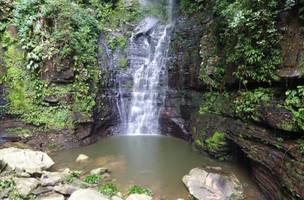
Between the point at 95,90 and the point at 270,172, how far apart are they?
6.64 metres

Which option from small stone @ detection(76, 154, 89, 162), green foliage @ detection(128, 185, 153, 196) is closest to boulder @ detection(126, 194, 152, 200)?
green foliage @ detection(128, 185, 153, 196)

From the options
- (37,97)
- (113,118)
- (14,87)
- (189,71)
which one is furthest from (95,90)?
(189,71)

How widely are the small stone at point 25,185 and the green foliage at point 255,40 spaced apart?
208 inches

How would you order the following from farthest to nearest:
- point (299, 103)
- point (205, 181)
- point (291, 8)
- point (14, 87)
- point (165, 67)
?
1. point (165, 67)
2. point (14, 87)
3. point (205, 181)
4. point (291, 8)
5. point (299, 103)

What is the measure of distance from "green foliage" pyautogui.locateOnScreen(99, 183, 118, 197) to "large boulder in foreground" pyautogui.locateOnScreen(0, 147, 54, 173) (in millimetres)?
1604

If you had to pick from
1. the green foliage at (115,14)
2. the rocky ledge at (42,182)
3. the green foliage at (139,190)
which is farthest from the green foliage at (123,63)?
the green foliage at (139,190)

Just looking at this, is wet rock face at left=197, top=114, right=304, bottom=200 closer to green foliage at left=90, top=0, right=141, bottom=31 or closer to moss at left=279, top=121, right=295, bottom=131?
moss at left=279, top=121, right=295, bottom=131

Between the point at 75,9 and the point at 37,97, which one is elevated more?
the point at 75,9

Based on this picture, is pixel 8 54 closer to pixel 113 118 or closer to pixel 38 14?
pixel 38 14

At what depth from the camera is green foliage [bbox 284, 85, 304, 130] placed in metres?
5.23

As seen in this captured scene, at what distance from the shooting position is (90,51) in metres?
10.9

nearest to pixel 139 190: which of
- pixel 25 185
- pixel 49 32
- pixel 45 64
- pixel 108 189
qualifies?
pixel 108 189

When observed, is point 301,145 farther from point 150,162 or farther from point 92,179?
point 92,179

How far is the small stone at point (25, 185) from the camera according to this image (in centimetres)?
589
